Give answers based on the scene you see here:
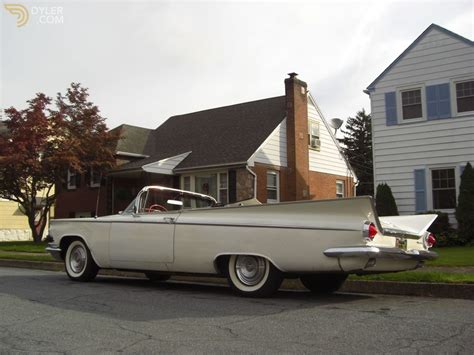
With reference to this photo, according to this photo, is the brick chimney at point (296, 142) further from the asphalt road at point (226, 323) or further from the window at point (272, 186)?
the asphalt road at point (226, 323)

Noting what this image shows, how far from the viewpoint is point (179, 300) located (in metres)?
7.10

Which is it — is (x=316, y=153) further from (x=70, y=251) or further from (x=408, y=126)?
(x=70, y=251)

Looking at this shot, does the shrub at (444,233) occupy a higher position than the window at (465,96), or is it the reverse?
the window at (465,96)

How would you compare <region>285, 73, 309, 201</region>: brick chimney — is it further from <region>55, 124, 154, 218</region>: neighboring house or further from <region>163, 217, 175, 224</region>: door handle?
<region>163, 217, 175, 224</region>: door handle

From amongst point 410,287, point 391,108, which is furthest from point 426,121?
point 410,287

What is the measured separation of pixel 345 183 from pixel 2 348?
23031 millimetres

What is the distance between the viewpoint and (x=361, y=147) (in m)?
56.9

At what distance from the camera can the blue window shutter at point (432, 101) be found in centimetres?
1558

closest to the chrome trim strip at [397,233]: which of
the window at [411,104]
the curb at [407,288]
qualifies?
the curb at [407,288]

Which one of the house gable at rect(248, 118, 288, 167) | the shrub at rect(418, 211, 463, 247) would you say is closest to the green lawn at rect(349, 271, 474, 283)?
the shrub at rect(418, 211, 463, 247)

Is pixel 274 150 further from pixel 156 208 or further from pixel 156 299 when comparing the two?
pixel 156 299

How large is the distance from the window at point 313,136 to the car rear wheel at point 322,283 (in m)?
16.1

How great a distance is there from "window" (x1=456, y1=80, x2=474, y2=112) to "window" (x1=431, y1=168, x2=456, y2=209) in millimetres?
1829

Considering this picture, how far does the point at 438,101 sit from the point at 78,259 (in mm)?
11439
